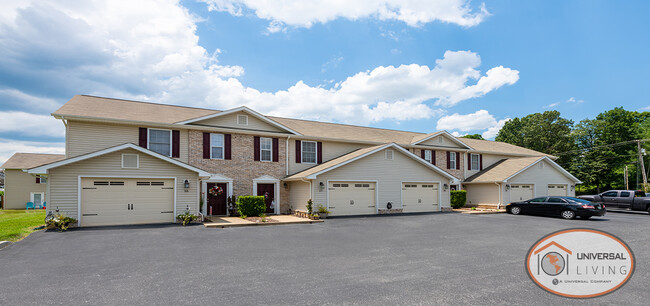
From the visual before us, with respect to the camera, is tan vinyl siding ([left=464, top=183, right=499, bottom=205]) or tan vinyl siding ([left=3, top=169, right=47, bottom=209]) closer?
tan vinyl siding ([left=464, top=183, right=499, bottom=205])

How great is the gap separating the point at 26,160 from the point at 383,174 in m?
31.5

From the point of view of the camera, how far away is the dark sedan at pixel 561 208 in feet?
58.2

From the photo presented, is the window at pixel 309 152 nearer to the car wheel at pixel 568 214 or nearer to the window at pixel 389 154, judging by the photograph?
the window at pixel 389 154

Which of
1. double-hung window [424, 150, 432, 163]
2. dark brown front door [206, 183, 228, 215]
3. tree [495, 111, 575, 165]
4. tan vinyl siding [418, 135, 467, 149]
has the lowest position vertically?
dark brown front door [206, 183, 228, 215]

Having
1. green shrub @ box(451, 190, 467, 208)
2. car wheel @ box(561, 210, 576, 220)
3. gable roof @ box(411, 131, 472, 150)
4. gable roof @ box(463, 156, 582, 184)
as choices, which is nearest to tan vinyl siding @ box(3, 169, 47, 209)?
gable roof @ box(411, 131, 472, 150)

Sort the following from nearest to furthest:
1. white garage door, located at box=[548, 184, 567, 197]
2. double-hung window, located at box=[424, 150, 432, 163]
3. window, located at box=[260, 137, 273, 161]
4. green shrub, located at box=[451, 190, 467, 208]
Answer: window, located at box=[260, 137, 273, 161] → green shrub, located at box=[451, 190, 467, 208] → double-hung window, located at box=[424, 150, 432, 163] → white garage door, located at box=[548, 184, 567, 197]

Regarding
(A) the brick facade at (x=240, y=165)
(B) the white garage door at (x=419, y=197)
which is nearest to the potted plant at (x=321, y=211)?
(A) the brick facade at (x=240, y=165)

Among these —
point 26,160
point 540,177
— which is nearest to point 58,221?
point 26,160

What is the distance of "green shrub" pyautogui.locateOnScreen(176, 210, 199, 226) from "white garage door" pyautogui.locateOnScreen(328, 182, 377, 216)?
717cm

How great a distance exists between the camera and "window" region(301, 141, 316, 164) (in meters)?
21.6

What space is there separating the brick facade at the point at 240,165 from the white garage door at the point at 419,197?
7420 millimetres

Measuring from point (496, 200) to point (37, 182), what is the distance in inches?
1489

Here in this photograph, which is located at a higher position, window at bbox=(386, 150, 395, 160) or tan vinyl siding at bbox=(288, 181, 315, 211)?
window at bbox=(386, 150, 395, 160)

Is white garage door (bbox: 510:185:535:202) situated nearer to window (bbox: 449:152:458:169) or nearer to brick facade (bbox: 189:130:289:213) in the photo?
window (bbox: 449:152:458:169)
